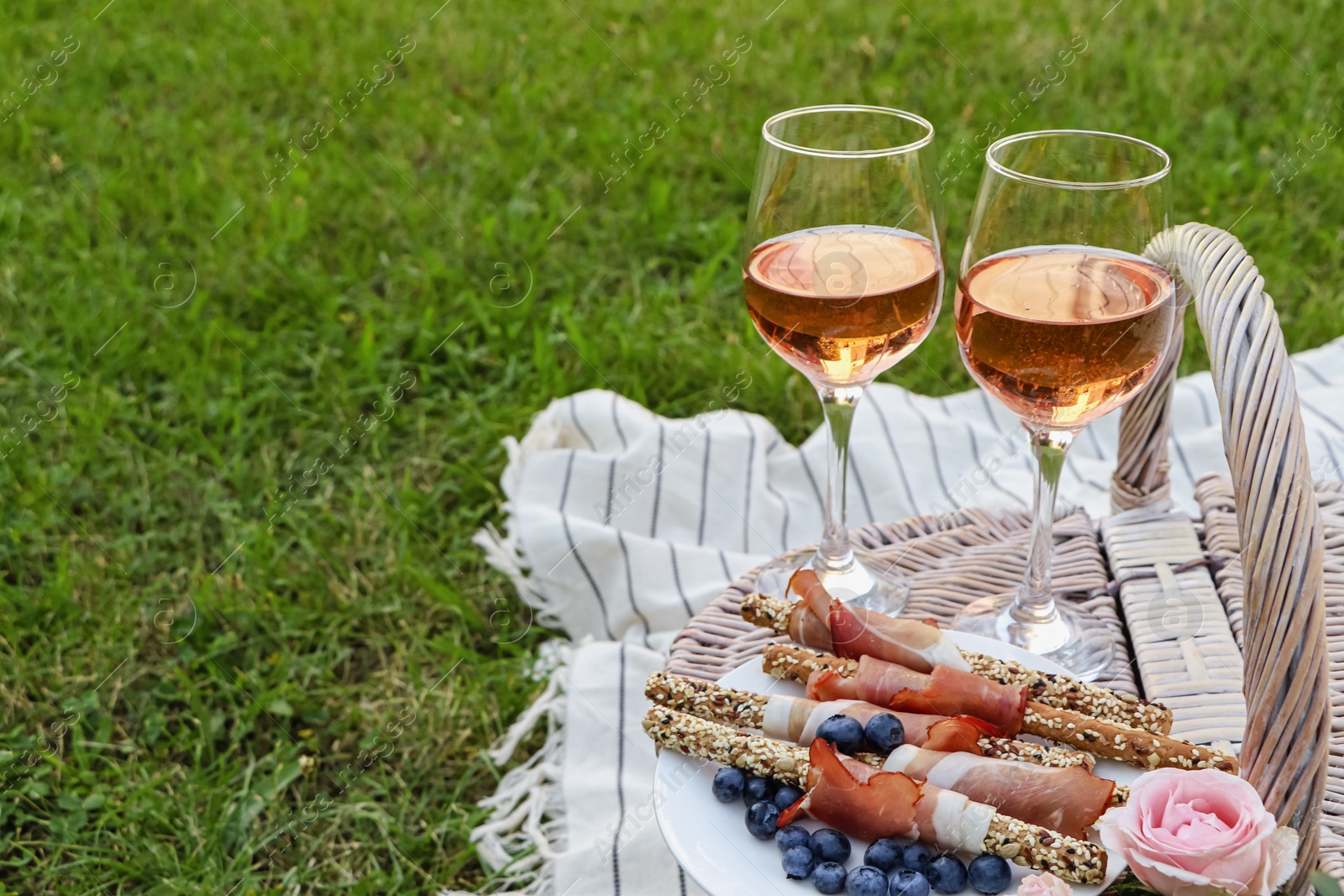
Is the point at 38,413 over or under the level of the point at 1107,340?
under

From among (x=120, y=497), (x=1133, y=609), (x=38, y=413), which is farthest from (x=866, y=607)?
(x=38, y=413)

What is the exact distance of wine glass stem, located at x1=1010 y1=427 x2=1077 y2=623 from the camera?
4.28 ft

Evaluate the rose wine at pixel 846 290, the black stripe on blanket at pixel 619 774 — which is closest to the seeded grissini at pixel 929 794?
the rose wine at pixel 846 290

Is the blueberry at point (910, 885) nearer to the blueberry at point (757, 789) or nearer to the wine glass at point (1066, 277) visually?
the blueberry at point (757, 789)

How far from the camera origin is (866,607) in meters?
1.50

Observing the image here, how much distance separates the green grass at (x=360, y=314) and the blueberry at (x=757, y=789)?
3.08ft

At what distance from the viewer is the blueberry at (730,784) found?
1.15 meters

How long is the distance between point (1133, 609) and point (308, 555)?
1.69 metres

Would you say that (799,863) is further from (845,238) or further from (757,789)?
(845,238)

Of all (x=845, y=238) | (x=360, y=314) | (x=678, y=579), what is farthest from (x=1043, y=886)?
(x=360, y=314)

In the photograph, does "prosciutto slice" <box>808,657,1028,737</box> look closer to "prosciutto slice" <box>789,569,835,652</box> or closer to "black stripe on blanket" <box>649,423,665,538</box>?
"prosciutto slice" <box>789,569,835,652</box>

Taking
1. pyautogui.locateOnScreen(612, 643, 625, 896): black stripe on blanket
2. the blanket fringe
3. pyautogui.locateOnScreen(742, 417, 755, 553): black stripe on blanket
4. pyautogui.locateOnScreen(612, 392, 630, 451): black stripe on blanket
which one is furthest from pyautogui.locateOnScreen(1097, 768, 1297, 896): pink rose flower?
pyautogui.locateOnScreen(612, 392, 630, 451): black stripe on blanket

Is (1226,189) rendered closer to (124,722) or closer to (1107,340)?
→ (1107,340)

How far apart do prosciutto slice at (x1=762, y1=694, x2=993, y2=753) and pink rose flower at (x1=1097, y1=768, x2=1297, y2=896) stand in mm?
193
